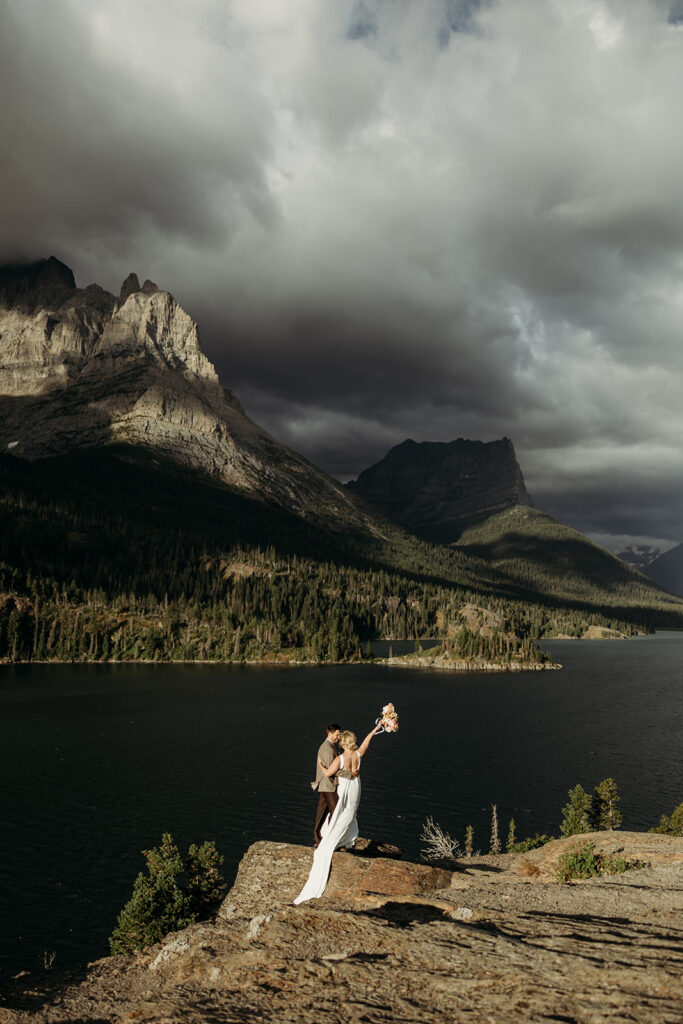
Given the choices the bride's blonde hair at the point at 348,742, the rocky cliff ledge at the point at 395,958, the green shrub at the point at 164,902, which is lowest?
the green shrub at the point at 164,902

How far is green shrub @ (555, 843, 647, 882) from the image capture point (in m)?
28.3

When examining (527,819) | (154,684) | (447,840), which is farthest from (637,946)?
(154,684)

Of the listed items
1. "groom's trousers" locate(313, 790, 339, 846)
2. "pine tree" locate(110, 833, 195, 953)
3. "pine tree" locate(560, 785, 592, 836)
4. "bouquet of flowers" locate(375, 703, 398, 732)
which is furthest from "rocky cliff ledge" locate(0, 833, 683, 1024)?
"pine tree" locate(560, 785, 592, 836)

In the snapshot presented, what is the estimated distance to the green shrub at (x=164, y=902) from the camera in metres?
30.3

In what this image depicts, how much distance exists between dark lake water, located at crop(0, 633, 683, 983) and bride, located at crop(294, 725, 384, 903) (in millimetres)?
32323

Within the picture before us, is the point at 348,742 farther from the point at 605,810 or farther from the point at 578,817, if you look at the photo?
the point at 605,810

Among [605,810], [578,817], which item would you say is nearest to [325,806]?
[578,817]

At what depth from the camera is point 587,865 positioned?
28.5 m

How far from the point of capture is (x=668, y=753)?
10188cm

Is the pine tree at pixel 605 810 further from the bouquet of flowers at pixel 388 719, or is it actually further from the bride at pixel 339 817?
the bouquet of flowers at pixel 388 719

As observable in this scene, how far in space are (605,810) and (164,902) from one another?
164 ft

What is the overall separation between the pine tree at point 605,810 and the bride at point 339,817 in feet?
170

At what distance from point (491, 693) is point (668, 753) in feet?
241

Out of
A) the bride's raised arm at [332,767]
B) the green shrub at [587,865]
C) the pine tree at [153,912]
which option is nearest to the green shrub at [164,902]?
the pine tree at [153,912]
